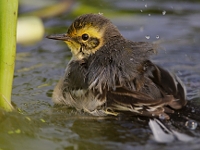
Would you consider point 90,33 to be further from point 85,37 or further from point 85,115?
point 85,115

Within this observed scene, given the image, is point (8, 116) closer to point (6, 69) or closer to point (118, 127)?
point (6, 69)

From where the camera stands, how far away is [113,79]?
6.17m

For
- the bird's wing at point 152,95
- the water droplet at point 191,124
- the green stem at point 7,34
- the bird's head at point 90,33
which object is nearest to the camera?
the green stem at point 7,34

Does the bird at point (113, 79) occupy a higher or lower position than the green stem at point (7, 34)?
lower

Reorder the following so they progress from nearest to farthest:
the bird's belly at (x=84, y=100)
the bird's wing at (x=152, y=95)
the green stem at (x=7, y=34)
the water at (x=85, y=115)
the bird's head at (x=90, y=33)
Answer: the green stem at (x=7, y=34), the water at (x=85, y=115), the bird's wing at (x=152, y=95), the bird's belly at (x=84, y=100), the bird's head at (x=90, y=33)

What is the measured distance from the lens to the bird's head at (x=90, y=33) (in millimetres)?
6895

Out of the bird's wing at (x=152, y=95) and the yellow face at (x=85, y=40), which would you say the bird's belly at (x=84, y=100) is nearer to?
the bird's wing at (x=152, y=95)

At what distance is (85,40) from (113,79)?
1019 mm

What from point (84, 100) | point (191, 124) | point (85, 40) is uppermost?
point (85, 40)

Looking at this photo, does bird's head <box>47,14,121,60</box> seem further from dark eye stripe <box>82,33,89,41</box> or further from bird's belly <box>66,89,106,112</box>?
bird's belly <box>66,89,106,112</box>

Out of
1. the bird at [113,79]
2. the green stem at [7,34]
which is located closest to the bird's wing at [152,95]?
the bird at [113,79]

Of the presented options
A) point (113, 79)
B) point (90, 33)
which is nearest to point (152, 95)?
point (113, 79)

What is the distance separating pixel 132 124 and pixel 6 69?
156 centimetres

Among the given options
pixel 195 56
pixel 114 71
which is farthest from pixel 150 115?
pixel 195 56
